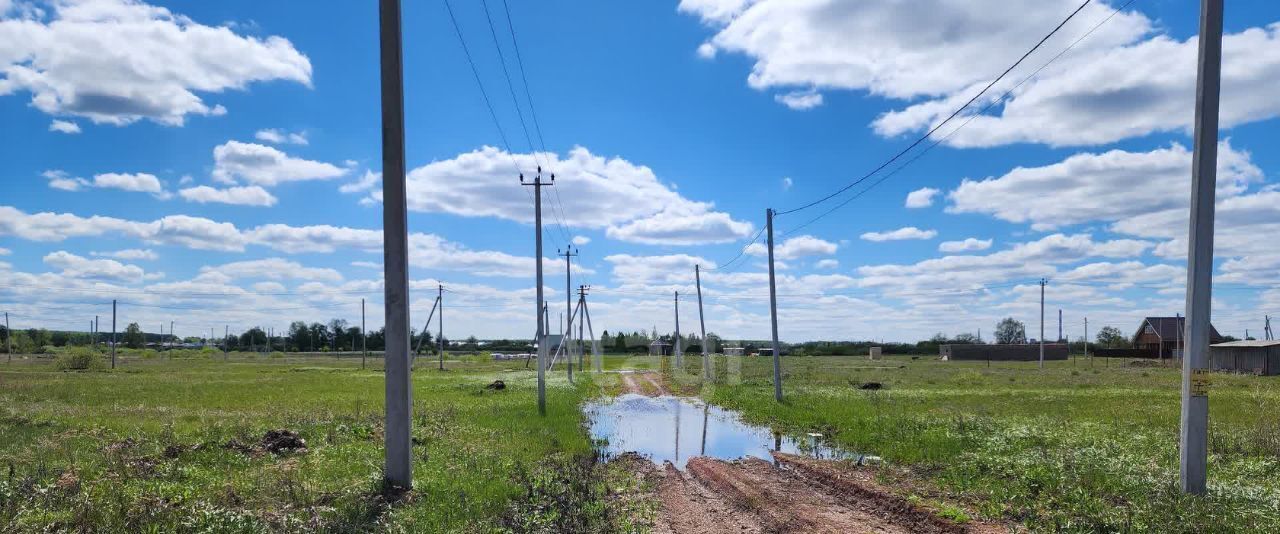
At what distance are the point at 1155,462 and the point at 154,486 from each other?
1576cm

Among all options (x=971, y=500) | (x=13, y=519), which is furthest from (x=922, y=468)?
(x=13, y=519)

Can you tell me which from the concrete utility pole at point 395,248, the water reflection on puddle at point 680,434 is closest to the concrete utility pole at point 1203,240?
the water reflection on puddle at point 680,434

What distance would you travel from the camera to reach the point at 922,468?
14.2 metres

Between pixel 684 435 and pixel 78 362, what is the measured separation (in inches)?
2148

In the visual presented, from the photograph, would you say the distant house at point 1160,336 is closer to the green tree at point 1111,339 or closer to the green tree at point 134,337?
the green tree at point 1111,339

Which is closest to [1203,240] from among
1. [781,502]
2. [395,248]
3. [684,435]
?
[781,502]

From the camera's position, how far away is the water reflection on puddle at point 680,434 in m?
17.9

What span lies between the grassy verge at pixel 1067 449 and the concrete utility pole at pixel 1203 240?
1010 millimetres

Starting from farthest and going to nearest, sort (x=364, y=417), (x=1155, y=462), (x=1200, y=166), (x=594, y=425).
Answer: (x=594, y=425), (x=364, y=417), (x=1155, y=462), (x=1200, y=166)

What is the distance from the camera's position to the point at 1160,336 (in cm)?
8719

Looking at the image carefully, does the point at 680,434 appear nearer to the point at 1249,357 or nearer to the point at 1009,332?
the point at 1249,357

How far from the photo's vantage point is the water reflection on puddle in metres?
17.9

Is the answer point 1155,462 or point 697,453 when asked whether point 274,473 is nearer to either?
point 697,453

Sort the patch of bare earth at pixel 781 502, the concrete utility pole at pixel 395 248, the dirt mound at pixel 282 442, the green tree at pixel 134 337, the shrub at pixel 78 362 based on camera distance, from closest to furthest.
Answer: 1. the patch of bare earth at pixel 781 502
2. the concrete utility pole at pixel 395 248
3. the dirt mound at pixel 282 442
4. the shrub at pixel 78 362
5. the green tree at pixel 134 337
